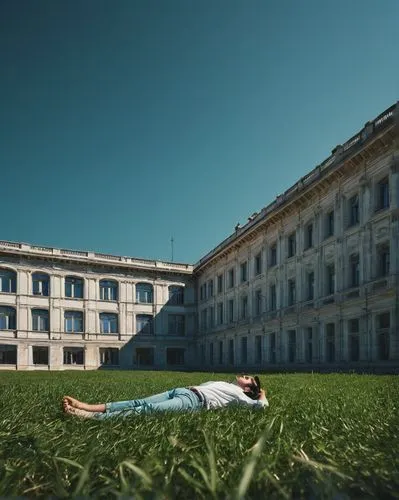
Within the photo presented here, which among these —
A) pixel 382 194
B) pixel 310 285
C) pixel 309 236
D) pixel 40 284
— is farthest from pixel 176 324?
pixel 382 194

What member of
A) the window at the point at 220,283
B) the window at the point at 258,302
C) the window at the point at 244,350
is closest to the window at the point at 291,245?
the window at the point at 258,302

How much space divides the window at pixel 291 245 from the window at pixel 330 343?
703 cm

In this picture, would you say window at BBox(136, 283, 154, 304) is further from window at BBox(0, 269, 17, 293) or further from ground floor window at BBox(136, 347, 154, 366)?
window at BBox(0, 269, 17, 293)

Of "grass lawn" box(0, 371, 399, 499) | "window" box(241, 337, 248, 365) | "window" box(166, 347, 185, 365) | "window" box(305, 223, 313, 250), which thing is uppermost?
"window" box(305, 223, 313, 250)

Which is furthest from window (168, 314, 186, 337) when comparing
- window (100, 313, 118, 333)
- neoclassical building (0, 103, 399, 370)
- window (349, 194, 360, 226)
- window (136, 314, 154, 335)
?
window (349, 194, 360, 226)

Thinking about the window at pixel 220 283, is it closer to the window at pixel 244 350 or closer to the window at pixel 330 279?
the window at pixel 244 350

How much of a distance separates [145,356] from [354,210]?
3265cm

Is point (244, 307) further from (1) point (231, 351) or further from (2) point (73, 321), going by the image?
(2) point (73, 321)

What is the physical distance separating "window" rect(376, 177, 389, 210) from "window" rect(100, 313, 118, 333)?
33989 millimetres

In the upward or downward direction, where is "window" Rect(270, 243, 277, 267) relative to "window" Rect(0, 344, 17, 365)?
upward

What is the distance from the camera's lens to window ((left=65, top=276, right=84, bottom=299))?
49.1m

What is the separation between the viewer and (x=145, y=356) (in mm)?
52625

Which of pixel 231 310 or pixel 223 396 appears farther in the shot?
pixel 231 310

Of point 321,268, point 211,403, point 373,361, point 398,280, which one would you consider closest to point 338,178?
point 321,268
